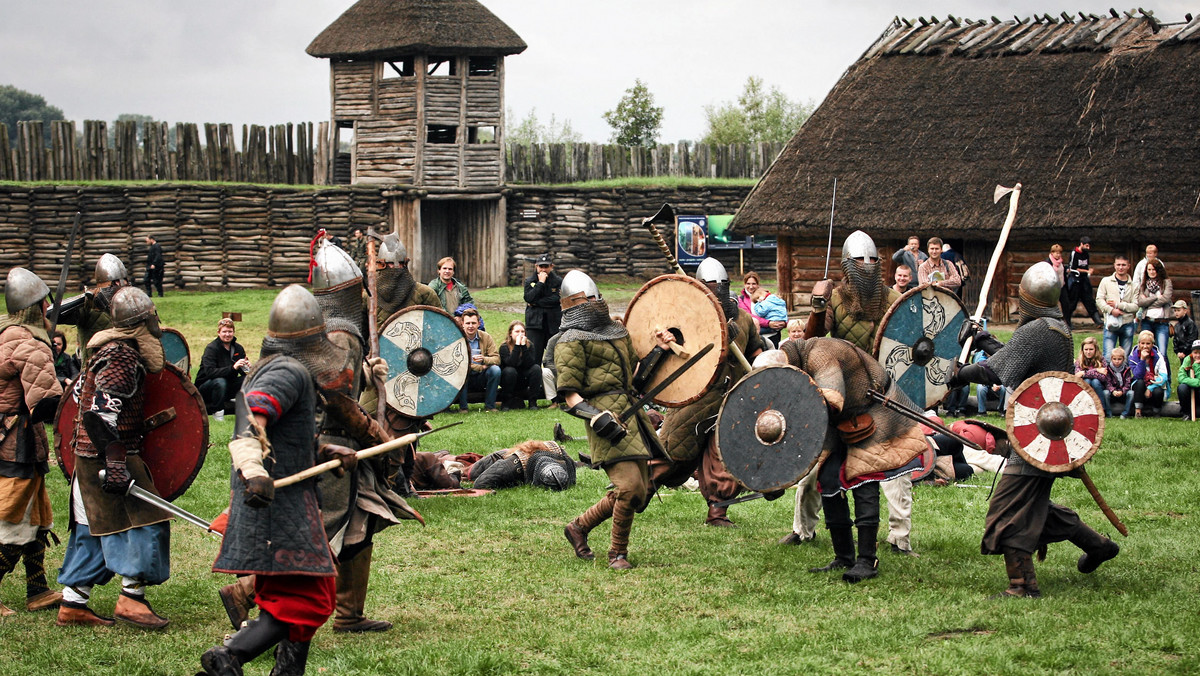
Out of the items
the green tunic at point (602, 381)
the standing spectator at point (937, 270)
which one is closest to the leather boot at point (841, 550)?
the green tunic at point (602, 381)

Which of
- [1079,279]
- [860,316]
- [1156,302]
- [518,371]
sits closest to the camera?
[860,316]

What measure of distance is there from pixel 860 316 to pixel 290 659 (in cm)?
400

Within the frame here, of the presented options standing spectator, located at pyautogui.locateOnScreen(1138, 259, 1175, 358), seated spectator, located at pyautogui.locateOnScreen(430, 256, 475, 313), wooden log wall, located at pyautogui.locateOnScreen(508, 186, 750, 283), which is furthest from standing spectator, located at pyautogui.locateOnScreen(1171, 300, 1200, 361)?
wooden log wall, located at pyautogui.locateOnScreen(508, 186, 750, 283)

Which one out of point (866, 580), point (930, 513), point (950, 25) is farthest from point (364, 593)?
point (950, 25)

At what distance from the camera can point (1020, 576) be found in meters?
6.16

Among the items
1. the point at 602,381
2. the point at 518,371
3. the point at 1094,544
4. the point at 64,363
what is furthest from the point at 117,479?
the point at 518,371

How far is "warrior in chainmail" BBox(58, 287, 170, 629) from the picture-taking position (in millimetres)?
5719

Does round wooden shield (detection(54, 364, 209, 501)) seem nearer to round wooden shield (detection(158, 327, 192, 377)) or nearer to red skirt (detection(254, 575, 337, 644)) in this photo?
red skirt (detection(254, 575, 337, 644))

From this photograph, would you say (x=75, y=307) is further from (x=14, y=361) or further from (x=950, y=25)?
(x=950, y=25)

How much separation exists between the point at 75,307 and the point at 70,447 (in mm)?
1463

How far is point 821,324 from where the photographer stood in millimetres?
7480

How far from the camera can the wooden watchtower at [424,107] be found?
27.7 metres

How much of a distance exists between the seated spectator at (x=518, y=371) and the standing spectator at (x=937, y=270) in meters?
4.29

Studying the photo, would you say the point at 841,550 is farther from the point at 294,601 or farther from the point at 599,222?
the point at 599,222
